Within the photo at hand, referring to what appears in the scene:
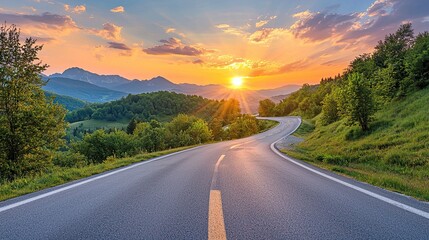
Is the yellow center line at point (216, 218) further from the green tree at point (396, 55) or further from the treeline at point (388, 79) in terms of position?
the green tree at point (396, 55)

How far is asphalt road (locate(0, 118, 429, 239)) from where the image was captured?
3.11 metres

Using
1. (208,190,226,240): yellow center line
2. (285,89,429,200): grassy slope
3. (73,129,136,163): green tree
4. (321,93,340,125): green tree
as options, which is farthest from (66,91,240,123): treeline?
(208,190,226,240): yellow center line

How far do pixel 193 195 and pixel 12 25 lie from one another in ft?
54.4

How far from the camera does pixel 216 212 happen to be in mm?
3857

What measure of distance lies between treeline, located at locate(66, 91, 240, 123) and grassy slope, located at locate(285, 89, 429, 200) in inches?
4627

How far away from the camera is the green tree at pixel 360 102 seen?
68.2ft

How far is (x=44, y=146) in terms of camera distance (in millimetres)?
15227

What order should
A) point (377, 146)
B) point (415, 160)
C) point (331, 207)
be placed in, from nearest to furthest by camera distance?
point (331, 207) < point (415, 160) < point (377, 146)

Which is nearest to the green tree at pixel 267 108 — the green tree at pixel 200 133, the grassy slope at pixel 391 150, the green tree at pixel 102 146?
the green tree at pixel 200 133

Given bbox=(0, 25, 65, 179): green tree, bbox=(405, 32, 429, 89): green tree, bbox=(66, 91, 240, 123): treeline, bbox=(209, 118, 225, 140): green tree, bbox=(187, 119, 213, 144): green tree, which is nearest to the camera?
bbox=(0, 25, 65, 179): green tree

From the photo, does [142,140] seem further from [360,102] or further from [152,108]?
[152,108]

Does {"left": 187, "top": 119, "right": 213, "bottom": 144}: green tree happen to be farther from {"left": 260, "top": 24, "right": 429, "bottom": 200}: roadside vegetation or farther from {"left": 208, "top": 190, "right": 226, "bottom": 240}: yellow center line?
{"left": 208, "top": 190, "right": 226, "bottom": 240}: yellow center line

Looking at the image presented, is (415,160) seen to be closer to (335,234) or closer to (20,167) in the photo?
(335,234)

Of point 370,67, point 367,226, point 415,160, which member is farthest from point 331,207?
point 370,67
